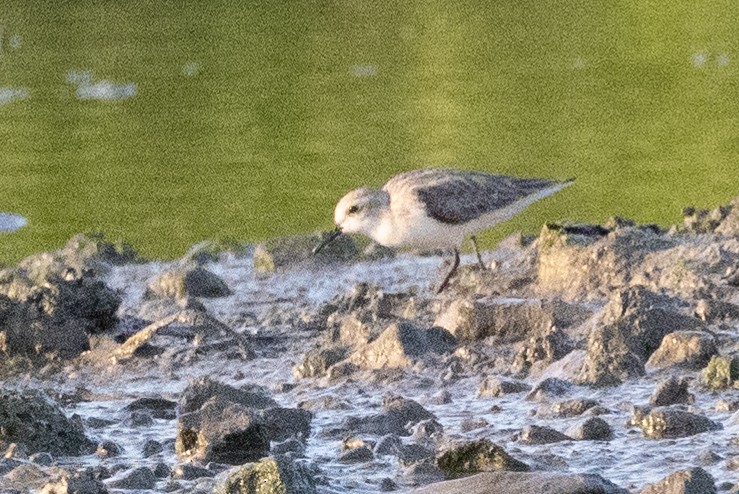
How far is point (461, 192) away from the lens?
31.0 feet

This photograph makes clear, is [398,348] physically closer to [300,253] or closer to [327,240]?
[327,240]

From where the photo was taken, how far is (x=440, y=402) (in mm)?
6418

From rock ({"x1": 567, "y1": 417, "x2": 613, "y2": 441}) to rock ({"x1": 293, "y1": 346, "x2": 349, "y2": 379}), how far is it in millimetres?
1665

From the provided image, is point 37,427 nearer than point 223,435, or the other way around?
point 223,435

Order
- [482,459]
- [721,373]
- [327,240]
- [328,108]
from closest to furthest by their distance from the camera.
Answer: [482,459] < [721,373] < [327,240] < [328,108]

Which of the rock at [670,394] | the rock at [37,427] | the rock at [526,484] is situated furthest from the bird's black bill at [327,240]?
the rock at [526,484]

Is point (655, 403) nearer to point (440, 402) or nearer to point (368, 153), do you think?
point (440, 402)

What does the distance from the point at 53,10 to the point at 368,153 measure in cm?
1261

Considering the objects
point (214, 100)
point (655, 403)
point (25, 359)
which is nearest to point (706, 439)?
point (655, 403)

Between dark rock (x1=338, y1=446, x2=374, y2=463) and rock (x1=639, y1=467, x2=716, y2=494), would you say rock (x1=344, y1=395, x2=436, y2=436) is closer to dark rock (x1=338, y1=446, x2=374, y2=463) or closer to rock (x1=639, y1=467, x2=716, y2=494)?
dark rock (x1=338, y1=446, x2=374, y2=463)

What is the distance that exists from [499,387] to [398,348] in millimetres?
720

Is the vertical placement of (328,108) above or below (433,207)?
above

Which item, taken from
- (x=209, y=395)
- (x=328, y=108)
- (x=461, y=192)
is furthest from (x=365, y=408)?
(x=328, y=108)

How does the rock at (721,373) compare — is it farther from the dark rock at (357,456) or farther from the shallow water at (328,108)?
the shallow water at (328,108)
